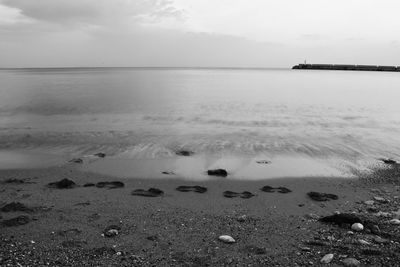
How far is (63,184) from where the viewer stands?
9.60m

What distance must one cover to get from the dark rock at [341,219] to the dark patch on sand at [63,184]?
21.0ft

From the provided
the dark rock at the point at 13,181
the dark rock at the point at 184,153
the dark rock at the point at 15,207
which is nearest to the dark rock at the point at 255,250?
the dark rock at the point at 15,207

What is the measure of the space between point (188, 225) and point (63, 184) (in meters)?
4.25

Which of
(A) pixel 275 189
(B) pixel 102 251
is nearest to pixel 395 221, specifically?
(A) pixel 275 189

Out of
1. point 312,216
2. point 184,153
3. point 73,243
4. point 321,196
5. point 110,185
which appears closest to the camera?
point 73,243

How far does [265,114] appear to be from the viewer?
2539 centimetres

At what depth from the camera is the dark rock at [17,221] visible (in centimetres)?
701

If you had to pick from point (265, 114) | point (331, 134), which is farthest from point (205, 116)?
point (331, 134)

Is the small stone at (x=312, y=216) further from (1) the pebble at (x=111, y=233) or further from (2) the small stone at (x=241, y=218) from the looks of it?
(1) the pebble at (x=111, y=233)

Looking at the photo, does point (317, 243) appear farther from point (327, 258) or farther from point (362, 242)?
point (362, 242)

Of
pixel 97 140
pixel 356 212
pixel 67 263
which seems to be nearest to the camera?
pixel 67 263

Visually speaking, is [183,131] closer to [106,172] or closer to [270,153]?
[270,153]

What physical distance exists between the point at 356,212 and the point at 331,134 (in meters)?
11.0

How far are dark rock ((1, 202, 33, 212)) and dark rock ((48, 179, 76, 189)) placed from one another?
1580 mm
